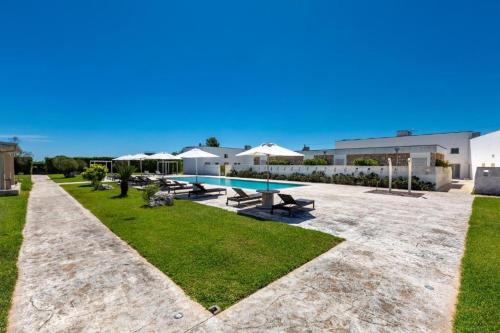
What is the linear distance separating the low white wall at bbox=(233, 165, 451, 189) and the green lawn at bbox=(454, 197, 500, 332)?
1144 centimetres

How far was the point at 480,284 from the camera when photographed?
3.75 meters

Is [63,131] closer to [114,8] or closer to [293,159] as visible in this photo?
[114,8]

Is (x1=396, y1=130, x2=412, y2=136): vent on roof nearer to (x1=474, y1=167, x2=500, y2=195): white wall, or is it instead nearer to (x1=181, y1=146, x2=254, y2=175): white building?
(x1=474, y1=167, x2=500, y2=195): white wall

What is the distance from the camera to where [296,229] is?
6.75 meters

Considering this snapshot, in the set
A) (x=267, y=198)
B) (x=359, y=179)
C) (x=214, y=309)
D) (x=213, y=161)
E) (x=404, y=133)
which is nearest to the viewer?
(x=214, y=309)

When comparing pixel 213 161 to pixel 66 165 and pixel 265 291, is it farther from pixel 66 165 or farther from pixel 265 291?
pixel 265 291

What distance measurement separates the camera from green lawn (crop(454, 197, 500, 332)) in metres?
2.84

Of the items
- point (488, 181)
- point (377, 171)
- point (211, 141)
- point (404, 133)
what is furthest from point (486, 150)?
point (211, 141)

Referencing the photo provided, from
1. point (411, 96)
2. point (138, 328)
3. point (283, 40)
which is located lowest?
point (138, 328)

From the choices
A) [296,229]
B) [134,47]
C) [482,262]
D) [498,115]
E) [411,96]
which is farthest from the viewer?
[498,115]

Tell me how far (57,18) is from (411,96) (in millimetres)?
30494

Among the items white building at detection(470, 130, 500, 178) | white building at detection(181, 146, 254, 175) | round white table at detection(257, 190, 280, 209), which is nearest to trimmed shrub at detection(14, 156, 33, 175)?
white building at detection(181, 146, 254, 175)

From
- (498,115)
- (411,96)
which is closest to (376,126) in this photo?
(498,115)

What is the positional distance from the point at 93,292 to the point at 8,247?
352cm
